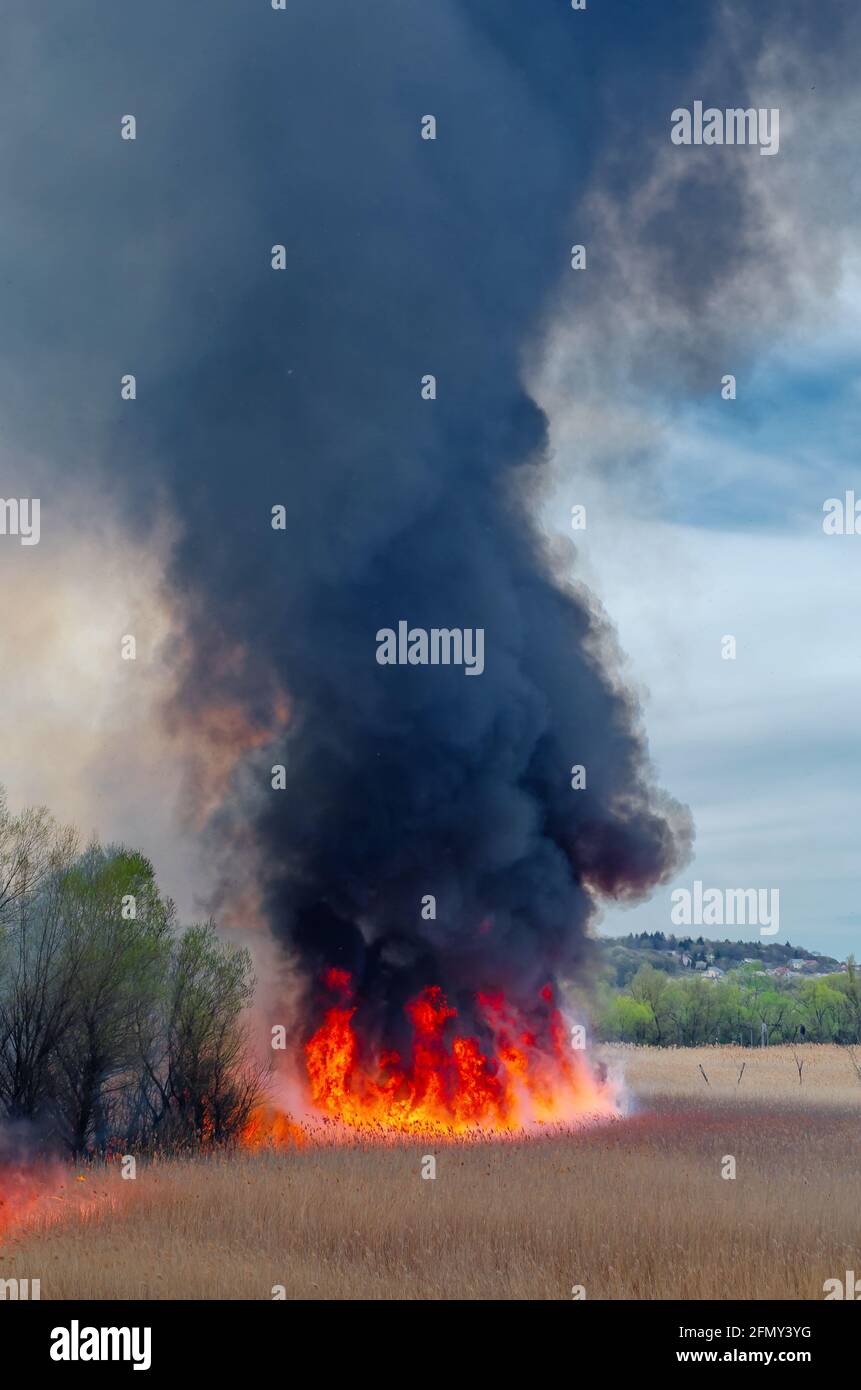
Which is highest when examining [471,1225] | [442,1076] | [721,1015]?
[721,1015]

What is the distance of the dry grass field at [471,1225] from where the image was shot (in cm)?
2077

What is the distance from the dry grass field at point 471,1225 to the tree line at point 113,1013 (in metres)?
3.76

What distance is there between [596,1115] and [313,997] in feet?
A: 36.0

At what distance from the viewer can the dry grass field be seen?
20766 millimetres

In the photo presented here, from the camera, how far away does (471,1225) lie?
2462cm

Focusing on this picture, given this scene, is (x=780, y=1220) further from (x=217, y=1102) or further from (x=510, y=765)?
(x=510, y=765)

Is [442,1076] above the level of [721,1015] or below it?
below

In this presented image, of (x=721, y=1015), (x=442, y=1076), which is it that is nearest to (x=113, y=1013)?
(x=442, y=1076)

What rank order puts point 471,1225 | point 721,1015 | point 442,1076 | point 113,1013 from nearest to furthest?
point 471,1225 → point 113,1013 → point 442,1076 → point 721,1015

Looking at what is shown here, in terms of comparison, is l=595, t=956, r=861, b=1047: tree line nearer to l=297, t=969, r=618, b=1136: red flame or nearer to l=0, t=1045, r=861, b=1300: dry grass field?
l=297, t=969, r=618, b=1136: red flame

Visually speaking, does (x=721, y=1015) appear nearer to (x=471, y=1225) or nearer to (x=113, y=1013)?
(x=113, y=1013)

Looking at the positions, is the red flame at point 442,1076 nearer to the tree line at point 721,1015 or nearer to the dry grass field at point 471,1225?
the dry grass field at point 471,1225

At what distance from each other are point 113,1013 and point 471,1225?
49.4 feet

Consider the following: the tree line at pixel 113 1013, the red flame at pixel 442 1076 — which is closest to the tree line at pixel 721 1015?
the red flame at pixel 442 1076
